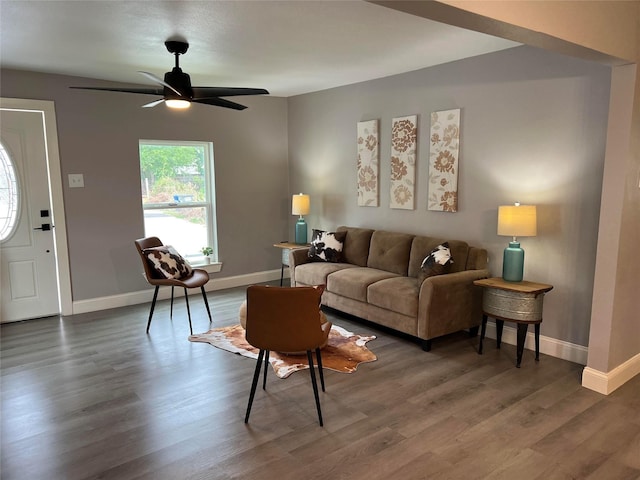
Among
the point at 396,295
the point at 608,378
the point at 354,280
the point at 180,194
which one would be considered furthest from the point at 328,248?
the point at 608,378

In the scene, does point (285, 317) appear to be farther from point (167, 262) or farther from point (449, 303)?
point (167, 262)

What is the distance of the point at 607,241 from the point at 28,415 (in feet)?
12.5

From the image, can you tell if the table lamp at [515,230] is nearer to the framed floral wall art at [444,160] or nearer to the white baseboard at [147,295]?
the framed floral wall art at [444,160]

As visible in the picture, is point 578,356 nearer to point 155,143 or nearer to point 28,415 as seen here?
point 28,415

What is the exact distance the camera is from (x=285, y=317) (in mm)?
2502

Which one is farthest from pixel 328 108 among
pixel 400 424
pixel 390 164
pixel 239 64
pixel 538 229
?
pixel 400 424

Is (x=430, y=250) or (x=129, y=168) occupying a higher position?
(x=129, y=168)

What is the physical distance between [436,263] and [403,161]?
1313 millimetres

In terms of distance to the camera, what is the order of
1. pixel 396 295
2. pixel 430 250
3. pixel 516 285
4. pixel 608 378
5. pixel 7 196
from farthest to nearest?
pixel 7 196
pixel 430 250
pixel 396 295
pixel 516 285
pixel 608 378

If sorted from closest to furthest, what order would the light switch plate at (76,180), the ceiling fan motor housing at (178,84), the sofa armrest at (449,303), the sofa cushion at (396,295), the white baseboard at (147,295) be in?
the ceiling fan motor housing at (178,84) < the sofa armrest at (449,303) < the sofa cushion at (396,295) < the light switch plate at (76,180) < the white baseboard at (147,295)

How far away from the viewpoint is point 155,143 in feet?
17.5

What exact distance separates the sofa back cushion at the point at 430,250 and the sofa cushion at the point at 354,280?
0.71 ft

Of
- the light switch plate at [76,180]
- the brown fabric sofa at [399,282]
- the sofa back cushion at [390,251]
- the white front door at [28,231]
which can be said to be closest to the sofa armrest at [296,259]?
the brown fabric sofa at [399,282]

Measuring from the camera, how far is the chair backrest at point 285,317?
2469mm
